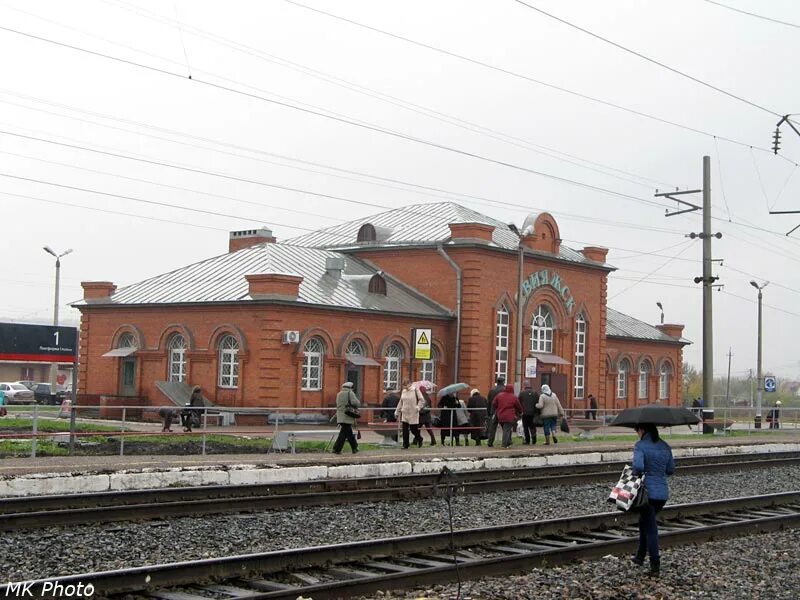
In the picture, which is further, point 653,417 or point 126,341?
point 126,341

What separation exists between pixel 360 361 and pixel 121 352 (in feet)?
30.4

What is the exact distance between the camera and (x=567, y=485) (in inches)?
782

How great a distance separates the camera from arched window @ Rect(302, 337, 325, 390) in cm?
3872

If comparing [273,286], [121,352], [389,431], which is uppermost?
[273,286]

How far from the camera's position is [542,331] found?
4731cm

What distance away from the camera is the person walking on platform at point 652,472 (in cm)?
1098

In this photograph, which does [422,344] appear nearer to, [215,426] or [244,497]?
[215,426]

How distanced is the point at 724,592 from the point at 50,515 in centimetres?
770

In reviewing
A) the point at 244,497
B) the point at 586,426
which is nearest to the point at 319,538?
the point at 244,497

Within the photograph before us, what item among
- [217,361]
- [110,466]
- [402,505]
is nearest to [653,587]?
[402,505]

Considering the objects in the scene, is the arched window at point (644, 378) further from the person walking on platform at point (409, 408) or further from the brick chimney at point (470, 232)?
the person walking on platform at point (409, 408)

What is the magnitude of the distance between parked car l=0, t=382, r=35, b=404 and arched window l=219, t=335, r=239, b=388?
92.8 ft

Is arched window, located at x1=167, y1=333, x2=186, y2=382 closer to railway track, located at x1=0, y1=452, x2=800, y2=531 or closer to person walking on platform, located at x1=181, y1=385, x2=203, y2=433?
person walking on platform, located at x1=181, y1=385, x2=203, y2=433

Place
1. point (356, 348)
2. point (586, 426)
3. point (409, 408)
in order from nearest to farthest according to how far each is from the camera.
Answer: point (409, 408) → point (586, 426) → point (356, 348)
